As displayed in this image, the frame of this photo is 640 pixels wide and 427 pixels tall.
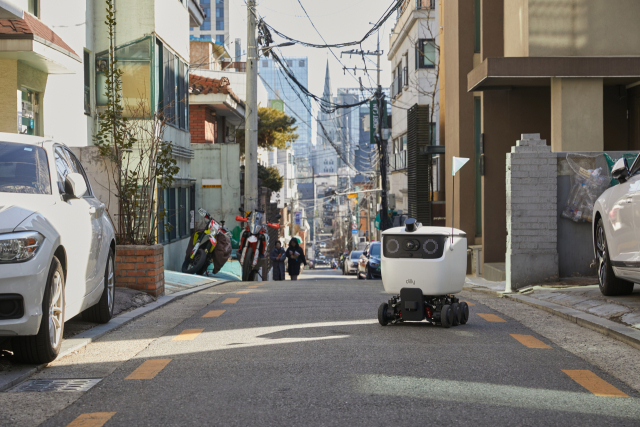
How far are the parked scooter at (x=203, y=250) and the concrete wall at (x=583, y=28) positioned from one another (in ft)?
26.6

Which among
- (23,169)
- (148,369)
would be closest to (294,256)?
(23,169)

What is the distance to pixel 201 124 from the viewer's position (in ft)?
92.4

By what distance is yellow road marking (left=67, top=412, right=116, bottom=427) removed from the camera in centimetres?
445

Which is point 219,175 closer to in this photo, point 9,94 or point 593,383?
point 9,94

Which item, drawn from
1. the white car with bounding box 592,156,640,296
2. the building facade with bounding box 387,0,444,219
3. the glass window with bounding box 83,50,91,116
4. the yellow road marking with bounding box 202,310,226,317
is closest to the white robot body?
the white car with bounding box 592,156,640,296

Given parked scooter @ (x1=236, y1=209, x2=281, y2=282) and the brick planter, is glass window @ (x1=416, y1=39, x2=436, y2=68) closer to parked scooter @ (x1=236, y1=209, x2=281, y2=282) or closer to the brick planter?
parked scooter @ (x1=236, y1=209, x2=281, y2=282)

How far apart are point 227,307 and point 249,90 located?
1299 cm

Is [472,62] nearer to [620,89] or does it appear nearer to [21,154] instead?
[620,89]

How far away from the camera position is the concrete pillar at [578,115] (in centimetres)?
1403

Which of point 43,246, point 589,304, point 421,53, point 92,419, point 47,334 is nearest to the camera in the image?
point 92,419

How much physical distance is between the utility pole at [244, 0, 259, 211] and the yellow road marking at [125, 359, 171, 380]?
49.9 feet

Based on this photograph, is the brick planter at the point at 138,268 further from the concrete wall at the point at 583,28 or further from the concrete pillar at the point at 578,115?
the concrete wall at the point at 583,28

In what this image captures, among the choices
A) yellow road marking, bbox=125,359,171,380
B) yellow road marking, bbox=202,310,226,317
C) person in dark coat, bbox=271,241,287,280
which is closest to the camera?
yellow road marking, bbox=125,359,171,380

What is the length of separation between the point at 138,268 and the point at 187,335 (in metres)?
3.57
